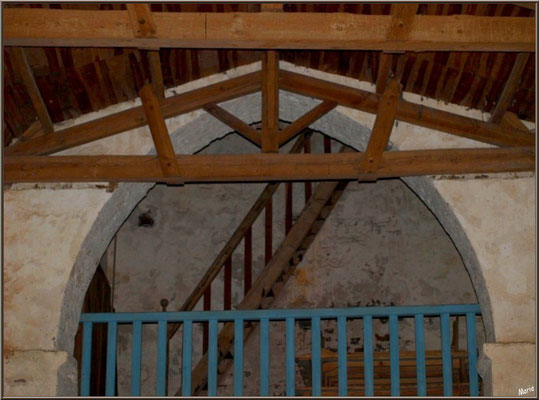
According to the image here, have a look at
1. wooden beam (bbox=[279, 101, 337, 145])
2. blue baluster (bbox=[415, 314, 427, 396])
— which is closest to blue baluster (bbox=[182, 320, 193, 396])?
wooden beam (bbox=[279, 101, 337, 145])

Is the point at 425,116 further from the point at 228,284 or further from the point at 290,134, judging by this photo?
the point at 228,284

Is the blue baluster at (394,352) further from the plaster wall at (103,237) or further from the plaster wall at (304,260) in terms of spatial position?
the plaster wall at (304,260)

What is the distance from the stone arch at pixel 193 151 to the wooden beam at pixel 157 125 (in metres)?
0.63

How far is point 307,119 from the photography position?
6.45m

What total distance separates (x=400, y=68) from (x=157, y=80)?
182 centimetres

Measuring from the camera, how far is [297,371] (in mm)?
9250

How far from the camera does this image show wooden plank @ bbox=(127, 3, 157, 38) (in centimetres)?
499

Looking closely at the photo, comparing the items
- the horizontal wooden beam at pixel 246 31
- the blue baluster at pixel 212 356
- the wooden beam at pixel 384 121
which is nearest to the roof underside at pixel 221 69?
the wooden beam at pixel 384 121

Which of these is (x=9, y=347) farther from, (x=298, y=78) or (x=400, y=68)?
(x=400, y=68)

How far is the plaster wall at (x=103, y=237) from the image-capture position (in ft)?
20.2

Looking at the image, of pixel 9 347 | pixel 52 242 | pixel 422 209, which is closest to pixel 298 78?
pixel 52 242

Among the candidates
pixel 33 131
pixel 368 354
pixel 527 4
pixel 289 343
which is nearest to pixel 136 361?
pixel 289 343

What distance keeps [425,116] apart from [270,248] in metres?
3.65

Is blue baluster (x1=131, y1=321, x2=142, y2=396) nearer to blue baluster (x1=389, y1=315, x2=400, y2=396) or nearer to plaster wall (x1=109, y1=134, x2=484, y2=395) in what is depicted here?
blue baluster (x1=389, y1=315, x2=400, y2=396)
